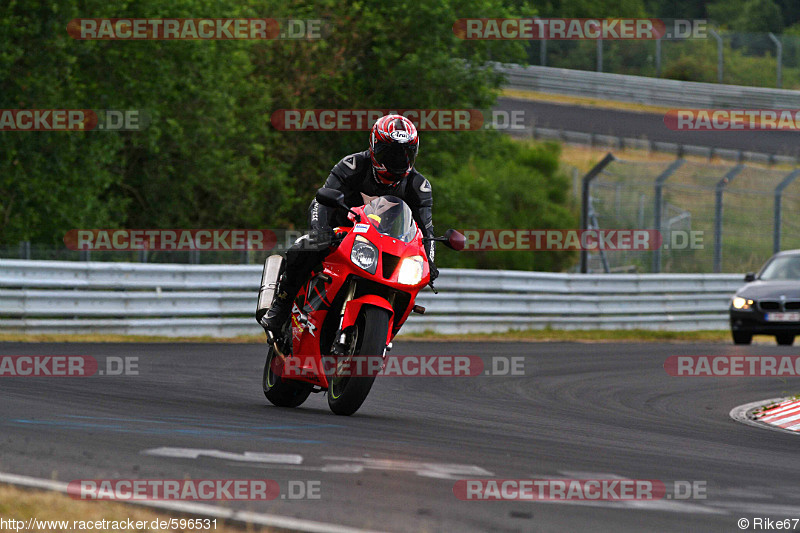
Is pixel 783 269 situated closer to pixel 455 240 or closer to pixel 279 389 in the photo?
pixel 455 240

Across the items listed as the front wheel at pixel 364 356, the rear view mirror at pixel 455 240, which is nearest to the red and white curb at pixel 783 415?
the rear view mirror at pixel 455 240

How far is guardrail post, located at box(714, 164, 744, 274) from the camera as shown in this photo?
24344 millimetres

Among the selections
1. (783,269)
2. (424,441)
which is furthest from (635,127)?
(424,441)

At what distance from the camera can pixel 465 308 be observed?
67.3 feet

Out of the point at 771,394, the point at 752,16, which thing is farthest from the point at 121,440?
the point at 752,16

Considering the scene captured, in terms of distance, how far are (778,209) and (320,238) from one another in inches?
729

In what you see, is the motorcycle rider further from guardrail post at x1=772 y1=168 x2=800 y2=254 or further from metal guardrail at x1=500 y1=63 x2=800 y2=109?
metal guardrail at x1=500 y1=63 x2=800 y2=109

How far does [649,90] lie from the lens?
46219mm

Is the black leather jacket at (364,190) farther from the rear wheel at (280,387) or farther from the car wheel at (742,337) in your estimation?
the car wheel at (742,337)

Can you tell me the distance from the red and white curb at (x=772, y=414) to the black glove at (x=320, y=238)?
12.0ft

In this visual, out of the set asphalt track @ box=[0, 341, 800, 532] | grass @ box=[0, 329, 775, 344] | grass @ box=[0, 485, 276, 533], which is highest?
grass @ box=[0, 485, 276, 533]

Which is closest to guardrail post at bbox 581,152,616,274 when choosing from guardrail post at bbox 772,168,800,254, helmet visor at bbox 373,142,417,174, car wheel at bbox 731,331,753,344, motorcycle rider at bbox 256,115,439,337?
guardrail post at bbox 772,168,800,254

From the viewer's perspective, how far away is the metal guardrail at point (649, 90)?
4478 cm

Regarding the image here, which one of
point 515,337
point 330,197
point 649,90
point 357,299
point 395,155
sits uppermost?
point 649,90
